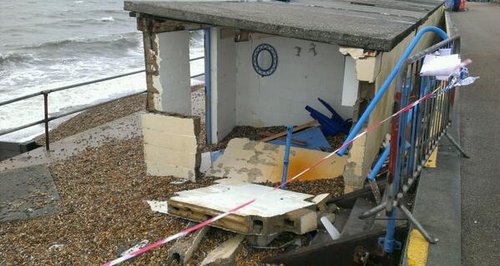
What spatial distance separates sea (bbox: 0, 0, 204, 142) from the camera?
55.6ft

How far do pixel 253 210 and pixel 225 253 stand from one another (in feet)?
1.74

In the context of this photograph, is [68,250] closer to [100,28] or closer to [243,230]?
[243,230]

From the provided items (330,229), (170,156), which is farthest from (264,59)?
(330,229)

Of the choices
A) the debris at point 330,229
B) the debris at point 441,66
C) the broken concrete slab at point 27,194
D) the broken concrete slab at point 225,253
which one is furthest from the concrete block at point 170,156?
the debris at point 441,66

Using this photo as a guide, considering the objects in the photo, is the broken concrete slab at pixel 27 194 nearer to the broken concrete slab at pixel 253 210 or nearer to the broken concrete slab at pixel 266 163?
the broken concrete slab at pixel 253 210

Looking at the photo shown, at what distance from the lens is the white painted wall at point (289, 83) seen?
8.46 meters

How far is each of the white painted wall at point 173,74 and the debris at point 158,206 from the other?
5.16ft

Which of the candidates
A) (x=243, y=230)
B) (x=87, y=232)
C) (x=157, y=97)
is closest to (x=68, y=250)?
(x=87, y=232)

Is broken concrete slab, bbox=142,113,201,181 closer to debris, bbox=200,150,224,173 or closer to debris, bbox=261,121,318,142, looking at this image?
debris, bbox=200,150,224,173

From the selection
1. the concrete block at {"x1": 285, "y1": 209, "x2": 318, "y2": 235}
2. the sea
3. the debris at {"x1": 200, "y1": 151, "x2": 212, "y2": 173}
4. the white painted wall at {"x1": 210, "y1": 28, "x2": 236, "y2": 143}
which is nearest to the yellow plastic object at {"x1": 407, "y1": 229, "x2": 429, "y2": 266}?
the concrete block at {"x1": 285, "y1": 209, "x2": 318, "y2": 235}

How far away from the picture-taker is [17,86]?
20.3m

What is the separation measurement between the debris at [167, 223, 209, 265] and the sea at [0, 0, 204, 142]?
8.11 metres

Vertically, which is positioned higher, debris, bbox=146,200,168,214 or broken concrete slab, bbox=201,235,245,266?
broken concrete slab, bbox=201,235,245,266

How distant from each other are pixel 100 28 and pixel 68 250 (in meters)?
34.1
